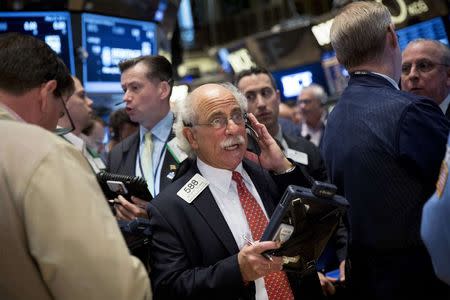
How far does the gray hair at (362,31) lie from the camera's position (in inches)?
98.1

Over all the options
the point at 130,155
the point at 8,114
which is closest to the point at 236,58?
the point at 130,155

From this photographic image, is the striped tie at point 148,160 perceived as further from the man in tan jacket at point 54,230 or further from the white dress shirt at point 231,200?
the man in tan jacket at point 54,230

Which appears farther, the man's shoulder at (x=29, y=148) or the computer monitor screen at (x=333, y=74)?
the computer monitor screen at (x=333, y=74)

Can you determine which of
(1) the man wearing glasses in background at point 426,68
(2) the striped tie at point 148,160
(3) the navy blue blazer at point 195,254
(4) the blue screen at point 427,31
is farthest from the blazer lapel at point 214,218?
(4) the blue screen at point 427,31

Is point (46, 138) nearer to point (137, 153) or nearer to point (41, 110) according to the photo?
point (41, 110)

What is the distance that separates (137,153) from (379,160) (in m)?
1.92

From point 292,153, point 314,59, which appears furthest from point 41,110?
point 314,59

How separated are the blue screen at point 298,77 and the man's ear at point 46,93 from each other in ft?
31.2

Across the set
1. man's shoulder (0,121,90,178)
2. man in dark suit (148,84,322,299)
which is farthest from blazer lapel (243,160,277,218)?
man's shoulder (0,121,90,178)

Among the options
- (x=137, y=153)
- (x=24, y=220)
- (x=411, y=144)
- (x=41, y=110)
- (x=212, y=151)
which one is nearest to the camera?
(x=24, y=220)

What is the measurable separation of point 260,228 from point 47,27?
3878 mm

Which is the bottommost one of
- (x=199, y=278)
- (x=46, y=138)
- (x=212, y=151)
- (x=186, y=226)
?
(x=199, y=278)

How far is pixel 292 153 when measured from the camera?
12.6 feet

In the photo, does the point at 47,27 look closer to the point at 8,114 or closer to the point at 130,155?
the point at 130,155
